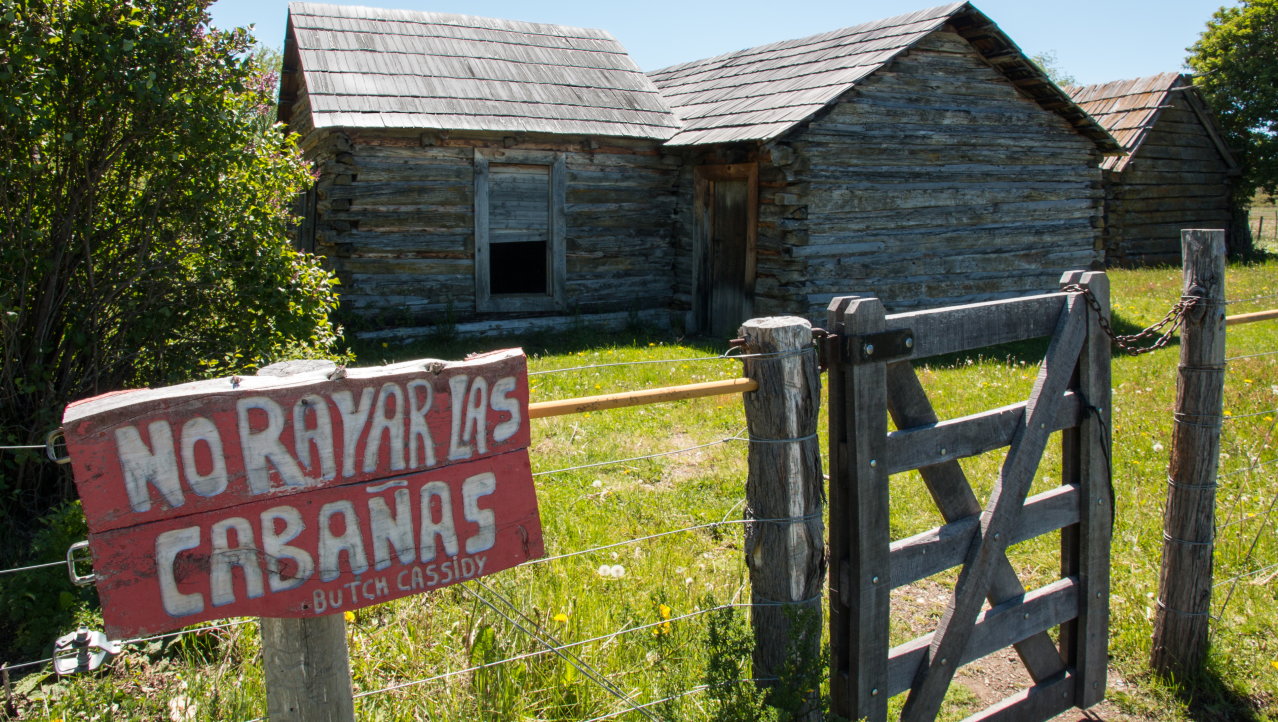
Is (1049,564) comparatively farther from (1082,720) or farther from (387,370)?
(387,370)

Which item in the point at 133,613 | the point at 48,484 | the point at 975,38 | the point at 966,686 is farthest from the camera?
the point at 975,38

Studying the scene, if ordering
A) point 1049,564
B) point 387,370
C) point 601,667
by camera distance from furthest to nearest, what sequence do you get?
point 1049,564 < point 601,667 < point 387,370

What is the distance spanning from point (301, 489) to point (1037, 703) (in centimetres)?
279

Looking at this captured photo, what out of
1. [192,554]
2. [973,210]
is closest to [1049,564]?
[192,554]

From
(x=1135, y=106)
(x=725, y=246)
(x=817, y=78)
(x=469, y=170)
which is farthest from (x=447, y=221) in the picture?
(x=1135, y=106)

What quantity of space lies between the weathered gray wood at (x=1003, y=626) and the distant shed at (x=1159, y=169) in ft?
60.5

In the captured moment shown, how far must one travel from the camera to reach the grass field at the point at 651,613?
2.99 m

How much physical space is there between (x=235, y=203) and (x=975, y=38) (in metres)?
9.65

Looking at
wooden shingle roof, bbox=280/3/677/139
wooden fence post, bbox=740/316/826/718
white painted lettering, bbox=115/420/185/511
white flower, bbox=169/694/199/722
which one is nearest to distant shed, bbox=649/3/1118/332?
wooden shingle roof, bbox=280/3/677/139

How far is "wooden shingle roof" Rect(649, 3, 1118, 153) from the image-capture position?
10.6 metres

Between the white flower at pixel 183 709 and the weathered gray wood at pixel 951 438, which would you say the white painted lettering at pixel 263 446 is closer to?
the white flower at pixel 183 709

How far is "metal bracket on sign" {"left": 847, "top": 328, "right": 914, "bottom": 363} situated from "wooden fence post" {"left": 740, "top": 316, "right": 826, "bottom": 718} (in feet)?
0.40

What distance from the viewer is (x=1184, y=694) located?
12.0 ft

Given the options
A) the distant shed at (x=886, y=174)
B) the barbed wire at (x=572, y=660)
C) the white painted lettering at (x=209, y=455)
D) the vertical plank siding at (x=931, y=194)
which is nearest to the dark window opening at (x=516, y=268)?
the distant shed at (x=886, y=174)
